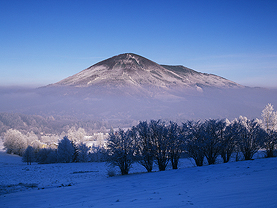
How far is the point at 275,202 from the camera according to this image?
7121 mm

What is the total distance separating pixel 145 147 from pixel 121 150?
3.11 meters

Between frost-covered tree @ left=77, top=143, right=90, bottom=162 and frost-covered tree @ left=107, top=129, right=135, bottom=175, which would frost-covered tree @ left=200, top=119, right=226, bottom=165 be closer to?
frost-covered tree @ left=107, top=129, right=135, bottom=175

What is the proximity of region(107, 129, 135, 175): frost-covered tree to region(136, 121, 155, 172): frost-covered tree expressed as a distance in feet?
3.25

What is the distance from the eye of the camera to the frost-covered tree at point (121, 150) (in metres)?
22.6

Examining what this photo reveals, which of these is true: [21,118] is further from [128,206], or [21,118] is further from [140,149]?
[128,206]

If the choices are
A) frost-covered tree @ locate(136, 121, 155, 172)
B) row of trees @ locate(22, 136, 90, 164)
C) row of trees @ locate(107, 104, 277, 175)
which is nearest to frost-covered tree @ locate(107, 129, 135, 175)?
row of trees @ locate(107, 104, 277, 175)

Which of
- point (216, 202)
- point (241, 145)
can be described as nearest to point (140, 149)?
point (241, 145)

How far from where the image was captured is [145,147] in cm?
2394

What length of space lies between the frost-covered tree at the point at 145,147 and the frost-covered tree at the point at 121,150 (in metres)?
0.99

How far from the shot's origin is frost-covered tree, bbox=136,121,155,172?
23.5 metres

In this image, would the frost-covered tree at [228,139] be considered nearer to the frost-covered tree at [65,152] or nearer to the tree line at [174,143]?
the tree line at [174,143]

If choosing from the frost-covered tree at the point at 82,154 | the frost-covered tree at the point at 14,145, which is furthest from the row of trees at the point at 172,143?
the frost-covered tree at the point at 14,145

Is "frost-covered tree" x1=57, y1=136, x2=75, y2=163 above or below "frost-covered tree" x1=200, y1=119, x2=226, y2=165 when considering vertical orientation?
below

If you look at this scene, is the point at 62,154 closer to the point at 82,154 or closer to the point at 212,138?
the point at 82,154
